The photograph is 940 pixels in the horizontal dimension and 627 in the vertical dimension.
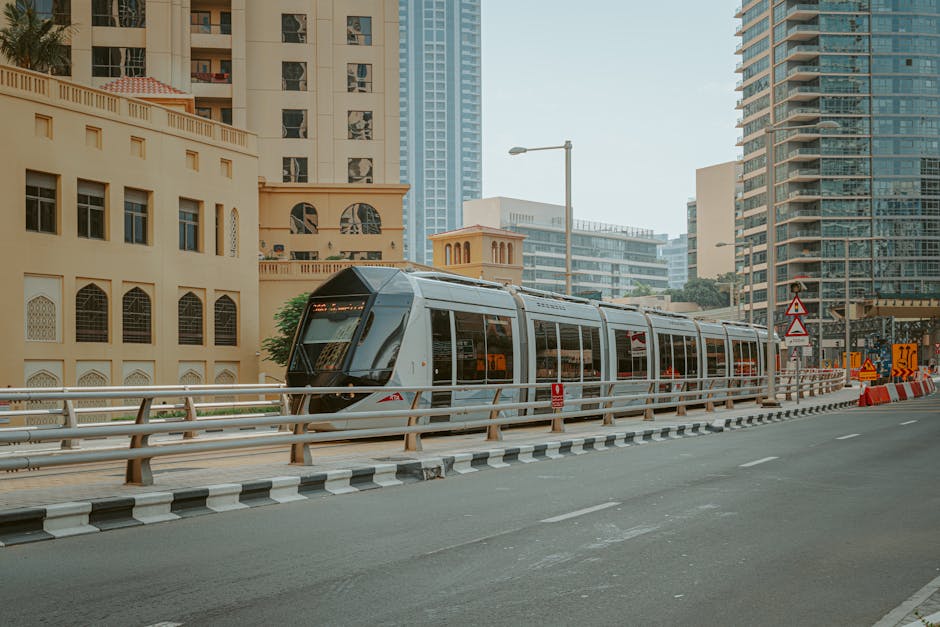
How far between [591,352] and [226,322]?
17870 mm

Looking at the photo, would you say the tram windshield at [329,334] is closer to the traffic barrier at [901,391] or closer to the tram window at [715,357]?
the tram window at [715,357]

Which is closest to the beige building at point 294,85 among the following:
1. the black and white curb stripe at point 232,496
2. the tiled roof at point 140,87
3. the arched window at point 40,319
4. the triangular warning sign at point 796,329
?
the tiled roof at point 140,87

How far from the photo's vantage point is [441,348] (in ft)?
71.8

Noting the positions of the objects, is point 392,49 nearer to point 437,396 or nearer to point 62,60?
point 62,60

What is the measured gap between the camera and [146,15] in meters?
50.8

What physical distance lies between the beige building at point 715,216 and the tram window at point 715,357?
108850mm

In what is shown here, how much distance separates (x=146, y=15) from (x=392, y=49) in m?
12.7

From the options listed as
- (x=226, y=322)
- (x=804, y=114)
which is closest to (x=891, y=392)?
(x=226, y=322)

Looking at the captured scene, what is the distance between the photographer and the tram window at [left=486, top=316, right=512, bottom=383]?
2342cm

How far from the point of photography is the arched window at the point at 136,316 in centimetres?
3638

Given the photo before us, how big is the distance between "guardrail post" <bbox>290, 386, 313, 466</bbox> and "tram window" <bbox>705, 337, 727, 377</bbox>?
2591 cm

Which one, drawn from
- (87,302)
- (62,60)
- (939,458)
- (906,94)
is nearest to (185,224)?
(87,302)

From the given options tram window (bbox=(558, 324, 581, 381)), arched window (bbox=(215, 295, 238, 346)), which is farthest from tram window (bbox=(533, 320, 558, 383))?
arched window (bbox=(215, 295, 238, 346))

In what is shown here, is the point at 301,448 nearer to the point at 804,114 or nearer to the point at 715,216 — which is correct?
the point at 804,114
